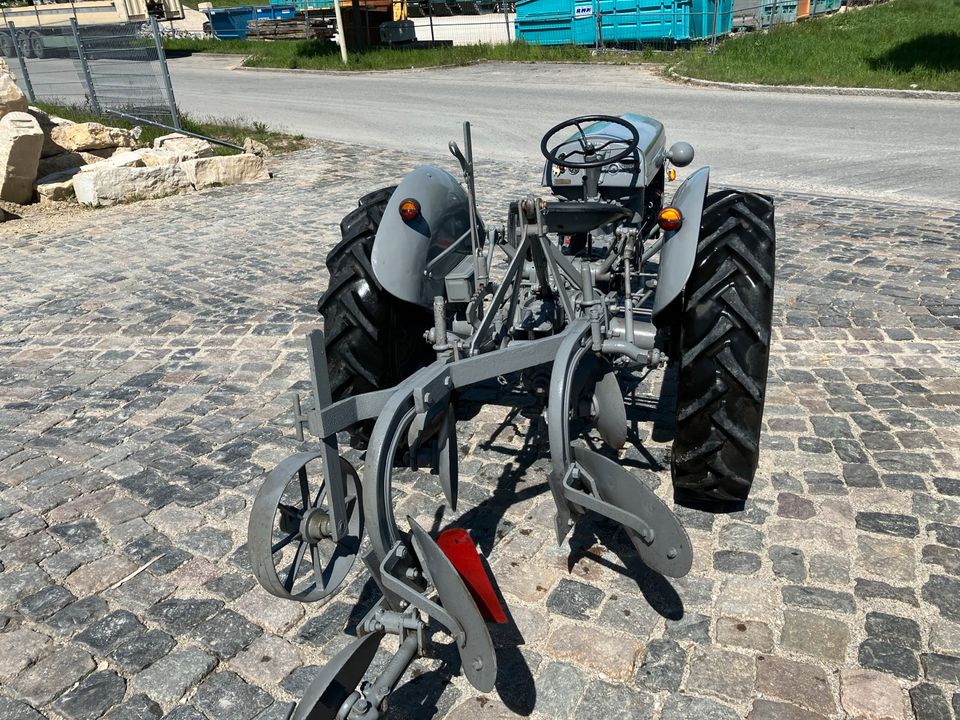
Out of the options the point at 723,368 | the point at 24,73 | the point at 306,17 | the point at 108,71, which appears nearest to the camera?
the point at 723,368

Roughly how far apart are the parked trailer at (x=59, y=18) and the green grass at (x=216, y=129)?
1.58 m

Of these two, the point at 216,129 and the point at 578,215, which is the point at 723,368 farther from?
the point at 216,129

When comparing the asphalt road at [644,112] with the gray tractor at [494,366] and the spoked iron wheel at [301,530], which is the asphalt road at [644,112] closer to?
the gray tractor at [494,366]

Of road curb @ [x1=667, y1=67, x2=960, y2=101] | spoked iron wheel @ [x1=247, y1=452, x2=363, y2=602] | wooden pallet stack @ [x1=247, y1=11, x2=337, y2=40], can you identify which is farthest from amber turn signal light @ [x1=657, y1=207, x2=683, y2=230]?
wooden pallet stack @ [x1=247, y1=11, x2=337, y2=40]

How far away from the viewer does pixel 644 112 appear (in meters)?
14.3

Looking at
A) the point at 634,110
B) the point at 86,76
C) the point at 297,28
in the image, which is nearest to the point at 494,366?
the point at 634,110

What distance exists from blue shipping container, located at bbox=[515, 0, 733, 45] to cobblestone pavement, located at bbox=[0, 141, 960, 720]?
1721cm

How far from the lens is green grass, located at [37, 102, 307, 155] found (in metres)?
13.1

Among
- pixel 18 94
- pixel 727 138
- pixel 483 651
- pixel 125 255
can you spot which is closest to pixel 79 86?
pixel 18 94

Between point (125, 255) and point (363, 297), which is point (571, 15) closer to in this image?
point (125, 255)

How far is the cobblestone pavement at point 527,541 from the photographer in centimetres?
272

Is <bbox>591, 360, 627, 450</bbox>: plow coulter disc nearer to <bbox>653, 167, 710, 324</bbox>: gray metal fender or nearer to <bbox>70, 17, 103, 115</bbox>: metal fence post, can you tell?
<bbox>653, 167, 710, 324</bbox>: gray metal fender

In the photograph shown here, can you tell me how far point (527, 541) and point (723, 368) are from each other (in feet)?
3.66

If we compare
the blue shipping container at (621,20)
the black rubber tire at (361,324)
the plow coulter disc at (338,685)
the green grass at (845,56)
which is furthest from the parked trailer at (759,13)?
the plow coulter disc at (338,685)
